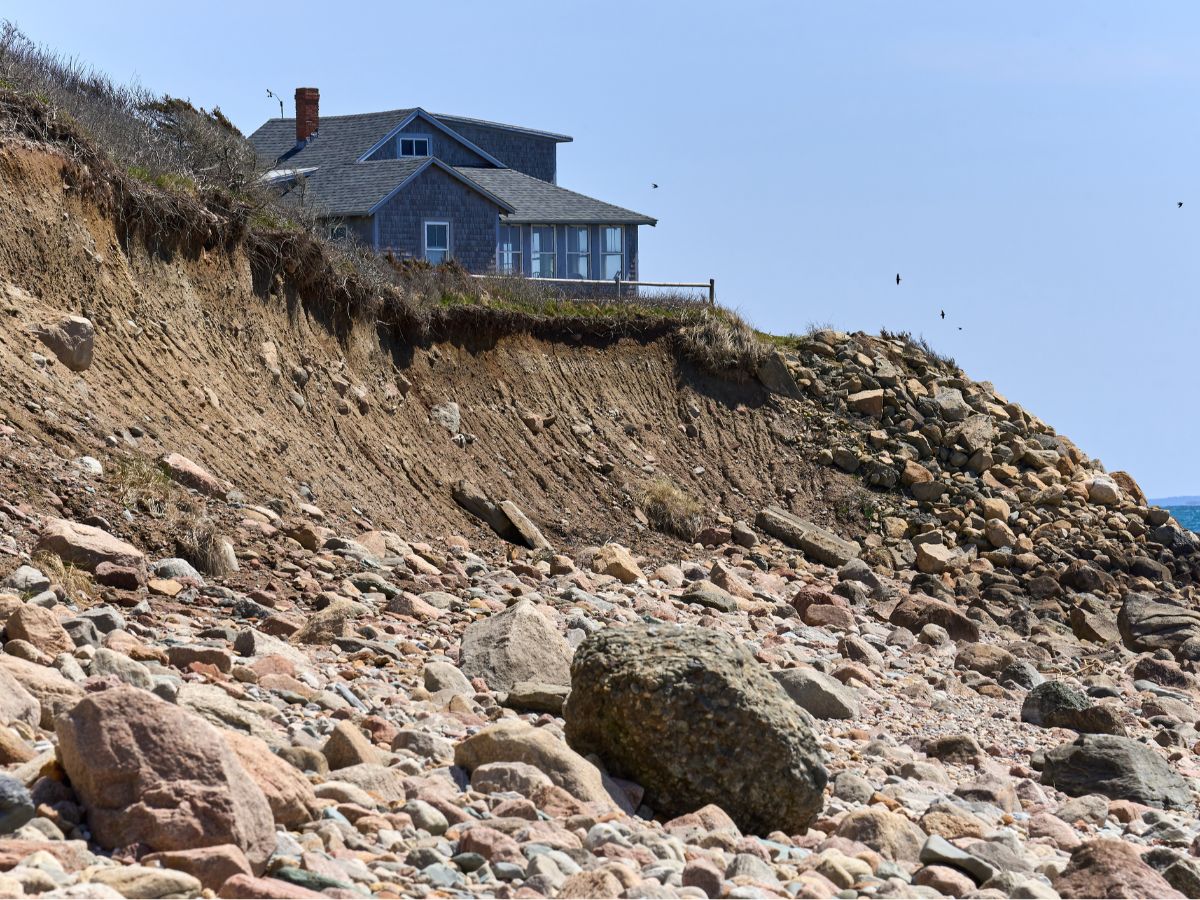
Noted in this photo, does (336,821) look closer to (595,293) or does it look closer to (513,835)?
(513,835)

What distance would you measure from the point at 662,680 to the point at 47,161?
9928 millimetres

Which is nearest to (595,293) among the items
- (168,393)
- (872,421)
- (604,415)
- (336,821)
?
(604,415)

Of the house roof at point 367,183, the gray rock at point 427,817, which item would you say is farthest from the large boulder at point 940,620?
the house roof at point 367,183

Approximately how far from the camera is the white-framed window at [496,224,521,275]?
36000 millimetres

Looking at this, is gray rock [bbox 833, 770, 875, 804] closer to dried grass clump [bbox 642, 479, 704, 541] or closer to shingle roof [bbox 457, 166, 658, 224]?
dried grass clump [bbox 642, 479, 704, 541]

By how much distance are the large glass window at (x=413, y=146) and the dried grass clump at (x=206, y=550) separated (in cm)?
2818

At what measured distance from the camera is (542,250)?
123 ft

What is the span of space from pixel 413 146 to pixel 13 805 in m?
34.7

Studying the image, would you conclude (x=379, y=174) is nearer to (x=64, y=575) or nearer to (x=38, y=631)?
(x=64, y=575)

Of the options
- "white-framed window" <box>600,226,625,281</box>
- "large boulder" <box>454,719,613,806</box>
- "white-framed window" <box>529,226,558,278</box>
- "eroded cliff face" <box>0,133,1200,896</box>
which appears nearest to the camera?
"eroded cliff face" <box>0,133,1200,896</box>

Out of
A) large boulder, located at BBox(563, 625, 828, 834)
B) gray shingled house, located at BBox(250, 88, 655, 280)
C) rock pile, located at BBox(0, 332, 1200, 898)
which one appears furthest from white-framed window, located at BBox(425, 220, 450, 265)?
large boulder, located at BBox(563, 625, 828, 834)

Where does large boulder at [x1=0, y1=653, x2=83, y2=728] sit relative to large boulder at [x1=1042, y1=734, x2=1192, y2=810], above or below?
above

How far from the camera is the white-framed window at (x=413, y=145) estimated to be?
37781 millimetres

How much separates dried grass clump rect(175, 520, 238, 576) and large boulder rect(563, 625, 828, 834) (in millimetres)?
4433
